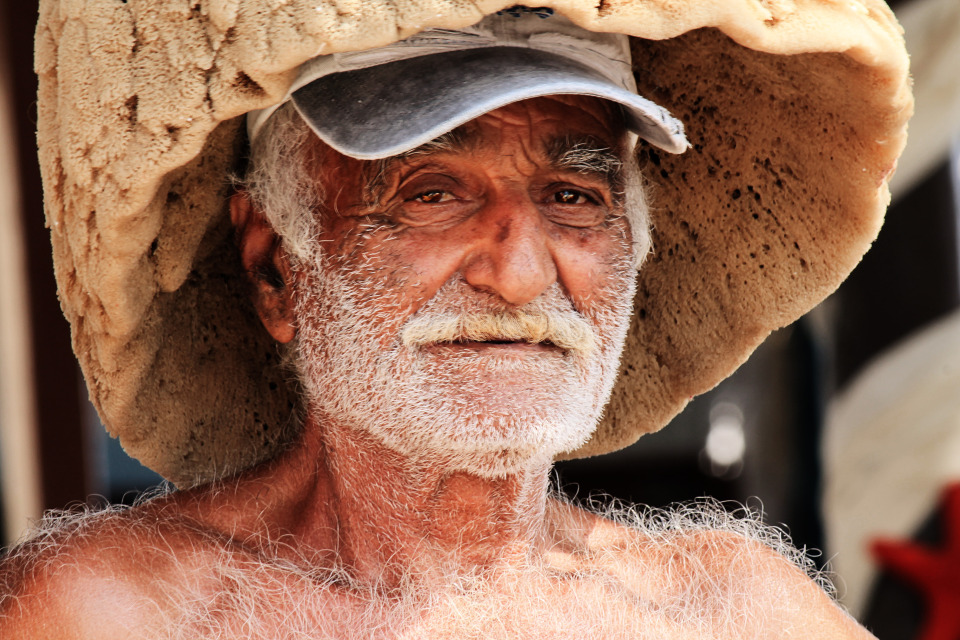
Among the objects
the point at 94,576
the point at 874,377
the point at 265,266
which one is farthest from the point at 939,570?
the point at 94,576

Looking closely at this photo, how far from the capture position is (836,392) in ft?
12.5

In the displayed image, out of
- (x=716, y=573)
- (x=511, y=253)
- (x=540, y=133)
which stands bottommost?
(x=716, y=573)

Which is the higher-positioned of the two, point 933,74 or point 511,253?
point 511,253

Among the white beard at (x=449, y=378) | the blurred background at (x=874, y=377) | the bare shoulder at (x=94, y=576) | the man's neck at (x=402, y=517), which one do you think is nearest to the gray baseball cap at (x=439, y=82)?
the white beard at (x=449, y=378)

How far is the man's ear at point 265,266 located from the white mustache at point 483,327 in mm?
341

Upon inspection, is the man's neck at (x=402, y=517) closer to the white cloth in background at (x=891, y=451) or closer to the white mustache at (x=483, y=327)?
the white mustache at (x=483, y=327)

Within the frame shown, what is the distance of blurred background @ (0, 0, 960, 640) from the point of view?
3430 millimetres

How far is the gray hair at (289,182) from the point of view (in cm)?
204

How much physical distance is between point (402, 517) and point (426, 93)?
0.73m

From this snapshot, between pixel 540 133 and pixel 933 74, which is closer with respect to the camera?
pixel 540 133

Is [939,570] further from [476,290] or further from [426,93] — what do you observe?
[426,93]

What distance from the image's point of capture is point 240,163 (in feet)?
7.06

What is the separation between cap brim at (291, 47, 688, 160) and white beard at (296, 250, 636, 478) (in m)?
0.26

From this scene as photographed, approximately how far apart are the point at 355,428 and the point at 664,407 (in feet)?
2.47
